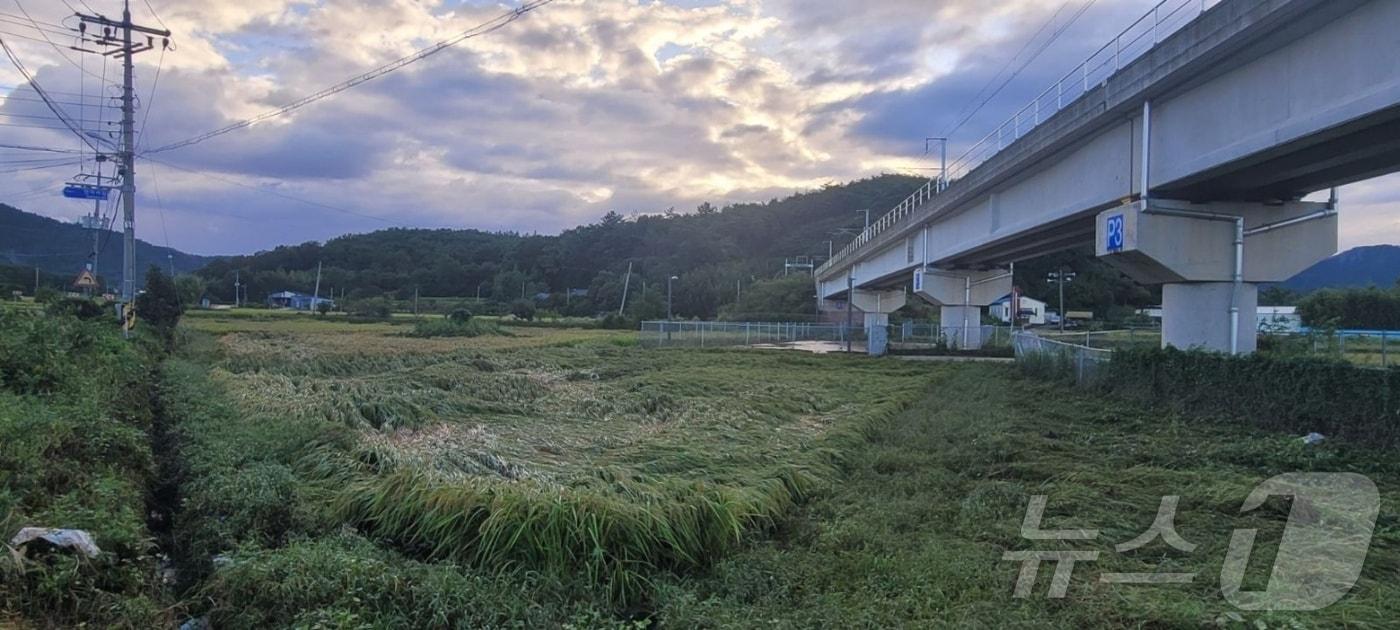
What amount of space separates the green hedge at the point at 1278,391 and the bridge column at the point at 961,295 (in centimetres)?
2076

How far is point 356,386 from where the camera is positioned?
16.1 metres

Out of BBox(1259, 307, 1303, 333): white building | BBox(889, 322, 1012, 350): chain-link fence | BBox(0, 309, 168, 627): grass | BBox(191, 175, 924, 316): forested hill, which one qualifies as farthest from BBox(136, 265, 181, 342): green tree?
BBox(191, 175, 924, 316): forested hill

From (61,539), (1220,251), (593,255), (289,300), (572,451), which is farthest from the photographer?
(593,255)

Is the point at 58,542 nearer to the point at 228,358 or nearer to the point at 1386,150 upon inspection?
the point at 1386,150

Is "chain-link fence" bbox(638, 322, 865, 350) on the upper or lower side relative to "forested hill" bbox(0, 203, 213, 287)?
lower

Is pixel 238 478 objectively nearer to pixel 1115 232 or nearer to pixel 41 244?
pixel 1115 232

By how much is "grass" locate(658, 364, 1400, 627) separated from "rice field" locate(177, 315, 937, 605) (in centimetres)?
44

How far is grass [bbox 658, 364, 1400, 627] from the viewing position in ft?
15.2

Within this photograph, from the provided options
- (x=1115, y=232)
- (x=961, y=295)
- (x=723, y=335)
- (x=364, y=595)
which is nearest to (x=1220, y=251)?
(x=1115, y=232)

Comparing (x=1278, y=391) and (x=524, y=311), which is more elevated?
(x=524, y=311)

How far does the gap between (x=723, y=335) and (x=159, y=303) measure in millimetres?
26074

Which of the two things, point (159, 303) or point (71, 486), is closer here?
point (71, 486)

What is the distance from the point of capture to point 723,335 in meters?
41.4

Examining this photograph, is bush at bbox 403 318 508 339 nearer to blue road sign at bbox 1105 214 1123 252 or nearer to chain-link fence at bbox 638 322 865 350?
chain-link fence at bbox 638 322 865 350
